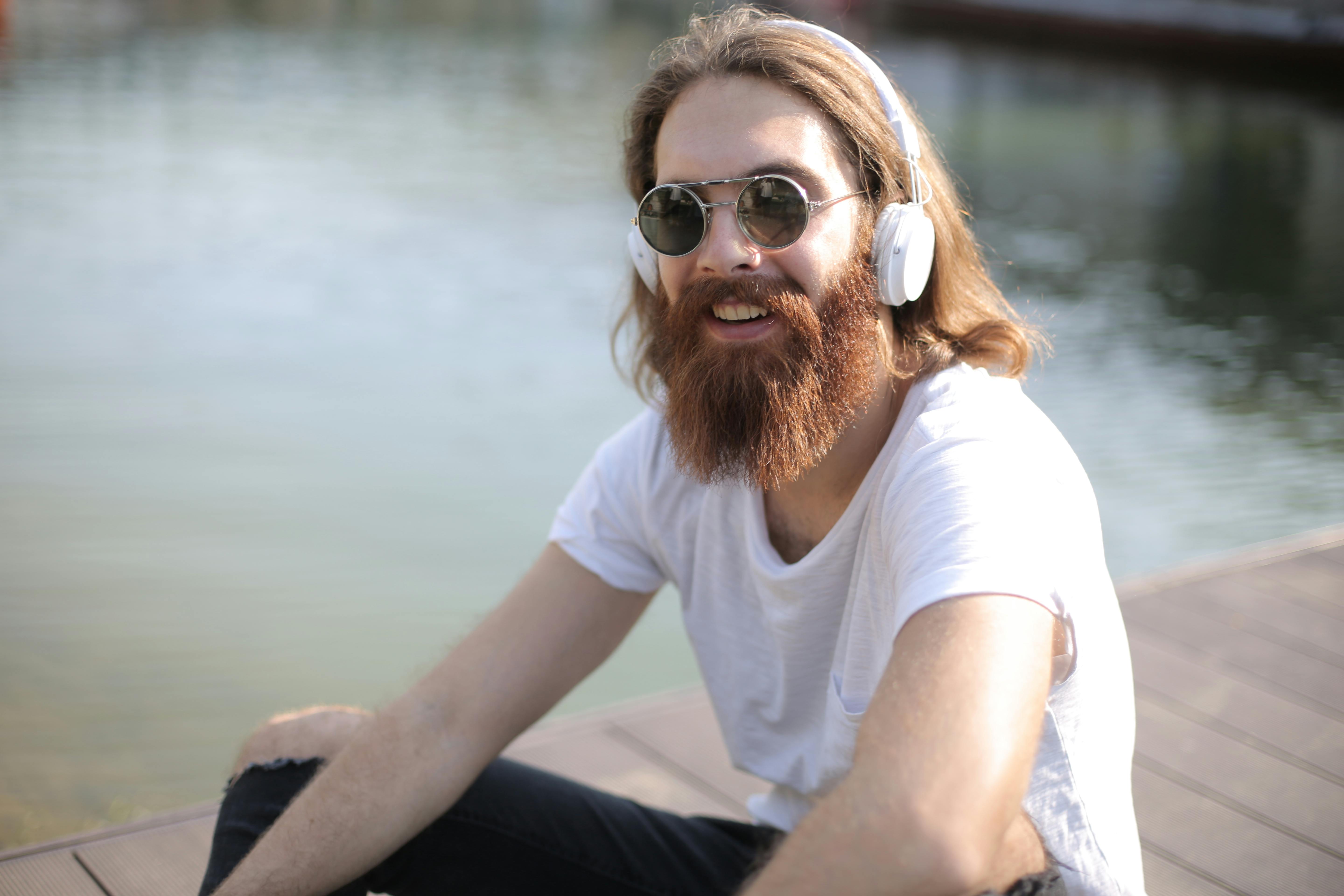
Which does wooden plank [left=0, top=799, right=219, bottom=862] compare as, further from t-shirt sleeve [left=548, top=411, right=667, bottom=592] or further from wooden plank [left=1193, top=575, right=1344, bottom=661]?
wooden plank [left=1193, top=575, right=1344, bottom=661]

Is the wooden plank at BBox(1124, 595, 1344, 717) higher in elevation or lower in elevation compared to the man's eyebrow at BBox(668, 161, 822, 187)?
lower

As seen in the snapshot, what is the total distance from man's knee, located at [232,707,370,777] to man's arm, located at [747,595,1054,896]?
73 cm

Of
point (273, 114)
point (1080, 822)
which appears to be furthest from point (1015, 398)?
point (273, 114)

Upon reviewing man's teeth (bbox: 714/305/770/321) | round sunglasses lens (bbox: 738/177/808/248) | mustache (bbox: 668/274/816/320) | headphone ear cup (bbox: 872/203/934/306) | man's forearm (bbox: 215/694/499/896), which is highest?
round sunglasses lens (bbox: 738/177/808/248)

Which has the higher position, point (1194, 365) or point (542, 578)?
point (542, 578)

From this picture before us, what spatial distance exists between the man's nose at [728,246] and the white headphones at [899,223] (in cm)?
16

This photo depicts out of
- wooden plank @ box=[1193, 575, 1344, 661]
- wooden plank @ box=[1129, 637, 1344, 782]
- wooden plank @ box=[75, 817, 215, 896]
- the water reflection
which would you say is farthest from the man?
the water reflection

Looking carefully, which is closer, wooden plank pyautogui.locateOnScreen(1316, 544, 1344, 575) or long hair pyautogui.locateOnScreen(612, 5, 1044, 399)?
long hair pyautogui.locateOnScreen(612, 5, 1044, 399)

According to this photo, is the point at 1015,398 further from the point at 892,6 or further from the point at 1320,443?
the point at 892,6

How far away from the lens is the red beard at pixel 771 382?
1541mm

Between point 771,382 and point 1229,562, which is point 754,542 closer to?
point 771,382

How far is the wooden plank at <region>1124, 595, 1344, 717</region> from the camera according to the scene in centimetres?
278

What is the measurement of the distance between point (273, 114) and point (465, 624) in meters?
9.69

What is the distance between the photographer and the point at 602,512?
171cm
